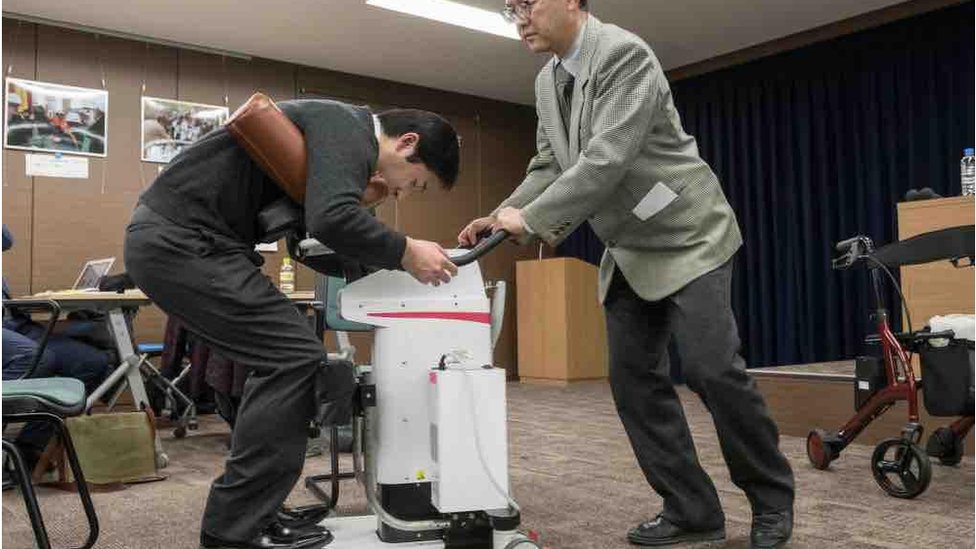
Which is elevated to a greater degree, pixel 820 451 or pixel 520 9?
pixel 520 9

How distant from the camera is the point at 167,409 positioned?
421 centimetres

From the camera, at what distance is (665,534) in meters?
1.74

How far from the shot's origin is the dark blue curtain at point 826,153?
5145 millimetres

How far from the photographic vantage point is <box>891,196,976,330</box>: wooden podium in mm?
3264

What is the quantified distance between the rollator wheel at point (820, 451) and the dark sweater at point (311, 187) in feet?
5.88


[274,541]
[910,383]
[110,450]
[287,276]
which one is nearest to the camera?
[274,541]

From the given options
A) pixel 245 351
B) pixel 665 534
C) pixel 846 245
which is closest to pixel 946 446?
pixel 846 245

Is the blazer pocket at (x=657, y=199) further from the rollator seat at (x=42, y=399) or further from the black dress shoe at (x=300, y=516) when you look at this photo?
the rollator seat at (x=42, y=399)

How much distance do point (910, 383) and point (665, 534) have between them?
1145 mm

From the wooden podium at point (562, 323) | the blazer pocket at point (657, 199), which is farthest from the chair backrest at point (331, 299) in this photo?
the wooden podium at point (562, 323)

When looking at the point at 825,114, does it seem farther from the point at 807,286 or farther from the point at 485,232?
the point at 485,232

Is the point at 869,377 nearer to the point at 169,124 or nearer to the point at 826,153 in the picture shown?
the point at 826,153

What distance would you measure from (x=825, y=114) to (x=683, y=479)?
4668 millimetres

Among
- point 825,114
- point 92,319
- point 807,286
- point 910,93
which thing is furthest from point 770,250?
point 92,319
